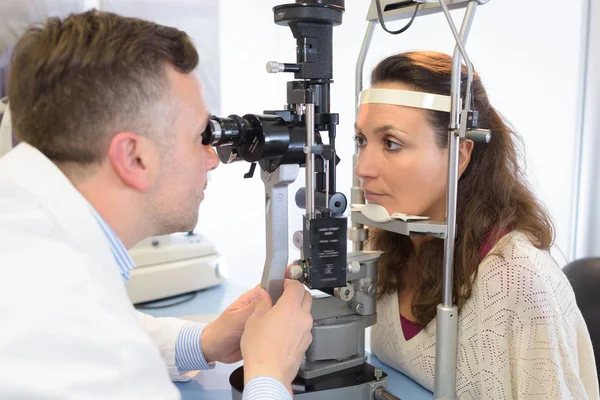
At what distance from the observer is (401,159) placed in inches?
49.3

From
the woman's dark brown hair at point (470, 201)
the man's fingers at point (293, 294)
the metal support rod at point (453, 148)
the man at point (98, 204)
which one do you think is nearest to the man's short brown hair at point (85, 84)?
the man at point (98, 204)

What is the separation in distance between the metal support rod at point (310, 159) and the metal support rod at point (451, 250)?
0.25 meters

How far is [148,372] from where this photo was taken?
72 cm

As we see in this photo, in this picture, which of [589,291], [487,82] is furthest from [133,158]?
[487,82]

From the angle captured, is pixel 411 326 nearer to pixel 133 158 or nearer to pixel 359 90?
pixel 359 90

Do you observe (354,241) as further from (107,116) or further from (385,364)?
(107,116)

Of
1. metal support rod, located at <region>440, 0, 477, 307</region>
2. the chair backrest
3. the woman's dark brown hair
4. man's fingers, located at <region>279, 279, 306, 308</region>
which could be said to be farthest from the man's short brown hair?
the chair backrest

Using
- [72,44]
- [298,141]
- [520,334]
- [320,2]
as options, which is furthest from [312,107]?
[520,334]

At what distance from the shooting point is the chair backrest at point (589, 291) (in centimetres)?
154

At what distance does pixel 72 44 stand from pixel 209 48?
171 centimetres

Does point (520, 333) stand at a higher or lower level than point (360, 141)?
lower

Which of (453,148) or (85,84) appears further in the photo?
(453,148)

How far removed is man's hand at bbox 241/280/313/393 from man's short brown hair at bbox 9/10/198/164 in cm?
38

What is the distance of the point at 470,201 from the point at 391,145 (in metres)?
0.23
